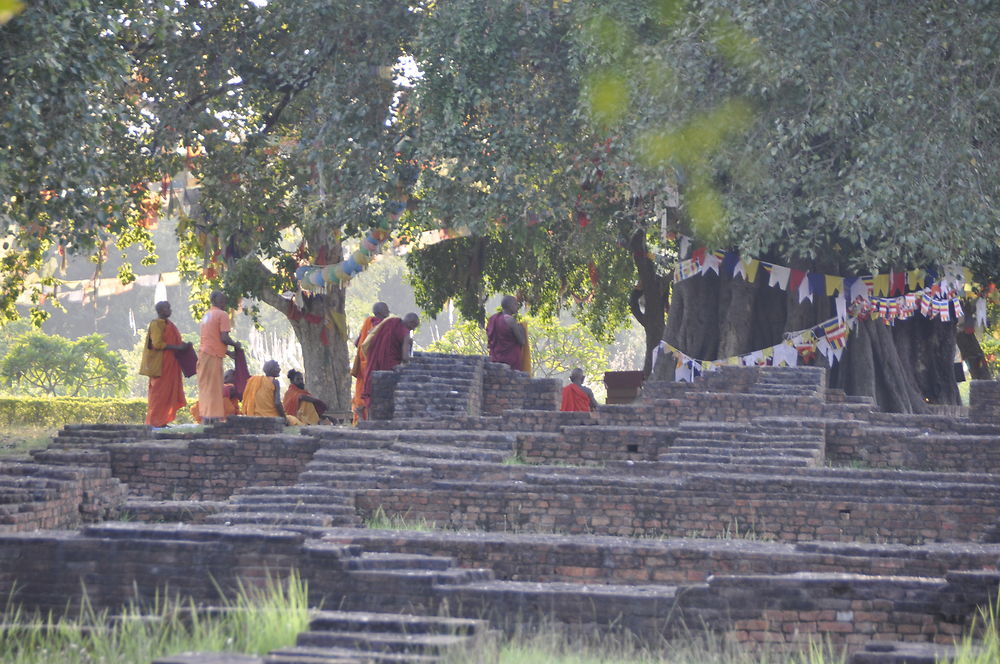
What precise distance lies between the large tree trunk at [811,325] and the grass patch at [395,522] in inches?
325

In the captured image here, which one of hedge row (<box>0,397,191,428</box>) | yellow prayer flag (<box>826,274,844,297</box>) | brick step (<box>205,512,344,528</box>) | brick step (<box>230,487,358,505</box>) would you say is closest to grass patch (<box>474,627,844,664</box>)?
brick step (<box>205,512,344,528</box>)

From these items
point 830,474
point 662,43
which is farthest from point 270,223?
point 830,474

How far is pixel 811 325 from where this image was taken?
18.0 meters

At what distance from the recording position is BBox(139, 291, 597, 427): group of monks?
15730 mm

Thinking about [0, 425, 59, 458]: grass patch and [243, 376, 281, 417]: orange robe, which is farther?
[243, 376, 281, 417]: orange robe

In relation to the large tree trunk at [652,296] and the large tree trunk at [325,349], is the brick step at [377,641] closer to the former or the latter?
the large tree trunk at [325,349]

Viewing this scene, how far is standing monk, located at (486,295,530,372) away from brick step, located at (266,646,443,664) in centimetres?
1004

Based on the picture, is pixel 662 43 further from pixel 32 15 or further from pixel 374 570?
pixel 374 570

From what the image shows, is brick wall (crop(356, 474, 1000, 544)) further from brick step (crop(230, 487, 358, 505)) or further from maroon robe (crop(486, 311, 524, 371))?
maroon robe (crop(486, 311, 524, 371))

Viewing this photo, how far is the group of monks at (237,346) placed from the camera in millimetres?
15730

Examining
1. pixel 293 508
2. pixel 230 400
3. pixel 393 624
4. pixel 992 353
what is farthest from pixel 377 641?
pixel 992 353

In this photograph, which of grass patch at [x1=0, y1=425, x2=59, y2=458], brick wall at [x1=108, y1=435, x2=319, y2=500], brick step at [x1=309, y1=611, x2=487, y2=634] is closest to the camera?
brick step at [x1=309, y1=611, x2=487, y2=634]

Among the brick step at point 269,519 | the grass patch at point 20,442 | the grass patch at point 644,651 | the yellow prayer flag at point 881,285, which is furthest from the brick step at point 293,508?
the yellow prayer flag at point 881,285

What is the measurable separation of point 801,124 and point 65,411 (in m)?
17.0
